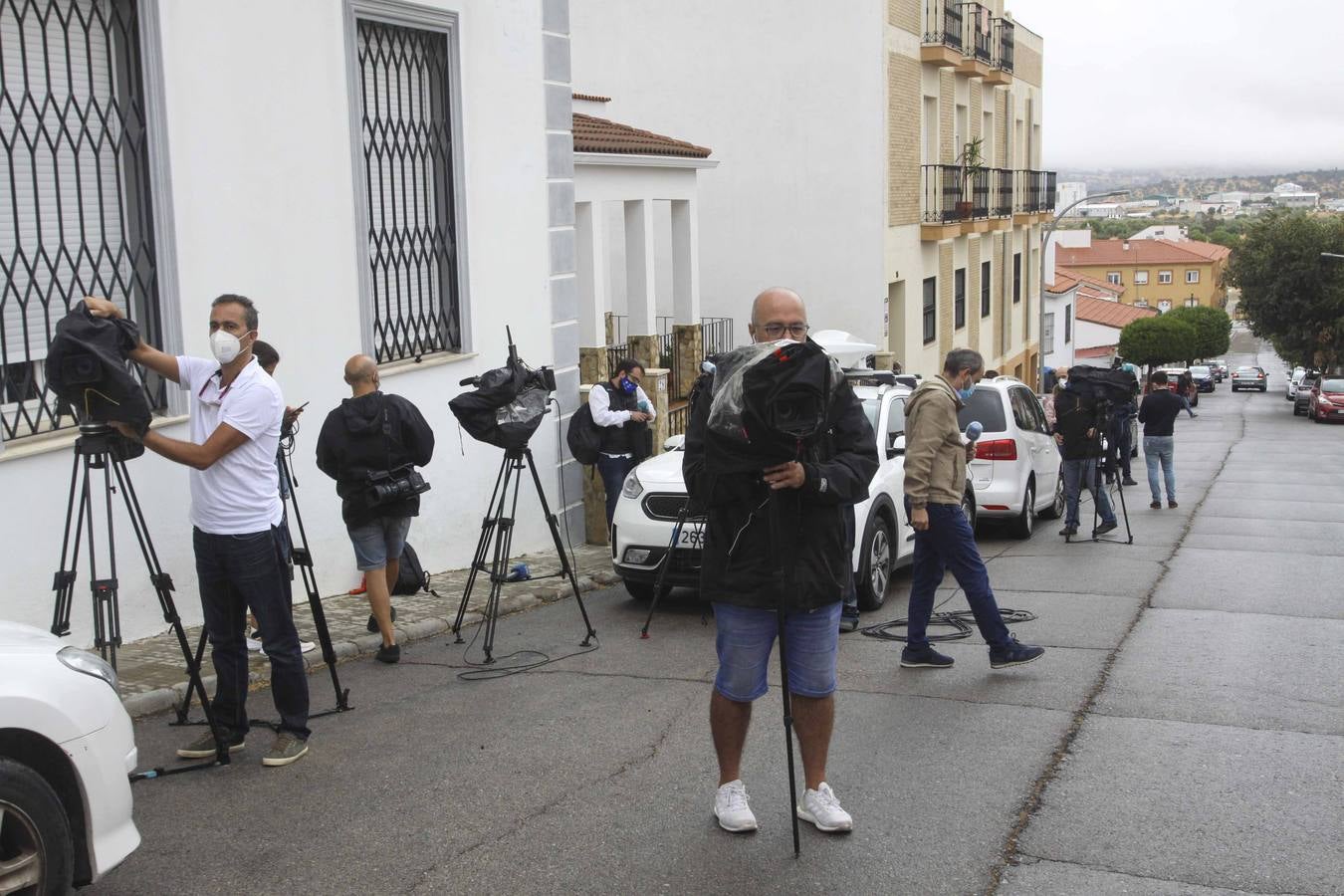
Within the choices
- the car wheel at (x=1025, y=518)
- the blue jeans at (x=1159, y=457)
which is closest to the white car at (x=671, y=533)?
the car wheel at (x=1025, y=518)

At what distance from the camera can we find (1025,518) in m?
15.0

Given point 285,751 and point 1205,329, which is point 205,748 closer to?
point 285,751

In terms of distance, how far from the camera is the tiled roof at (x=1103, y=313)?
81.0 m

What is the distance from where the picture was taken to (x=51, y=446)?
7512mm

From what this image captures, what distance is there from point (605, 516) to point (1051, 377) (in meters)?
32.1

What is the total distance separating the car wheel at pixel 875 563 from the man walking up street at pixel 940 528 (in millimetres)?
1994

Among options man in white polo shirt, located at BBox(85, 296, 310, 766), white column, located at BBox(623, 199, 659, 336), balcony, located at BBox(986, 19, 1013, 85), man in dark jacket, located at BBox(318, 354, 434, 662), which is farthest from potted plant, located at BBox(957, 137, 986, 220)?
man in white polo shirt, located at BBox(85, 296, 310, 766)

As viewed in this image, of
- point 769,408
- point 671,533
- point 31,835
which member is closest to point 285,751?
point 31,835

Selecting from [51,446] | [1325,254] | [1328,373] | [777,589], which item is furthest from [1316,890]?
[1328,373]

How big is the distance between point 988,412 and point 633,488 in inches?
226

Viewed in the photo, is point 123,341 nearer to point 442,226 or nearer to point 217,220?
point 217,220

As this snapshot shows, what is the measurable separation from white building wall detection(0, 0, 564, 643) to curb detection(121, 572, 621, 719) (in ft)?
3.13

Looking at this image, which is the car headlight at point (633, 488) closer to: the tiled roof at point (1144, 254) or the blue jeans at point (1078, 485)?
the blue jeans at point (1078, 485)

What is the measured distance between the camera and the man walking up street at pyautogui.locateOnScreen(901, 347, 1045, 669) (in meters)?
7.66
